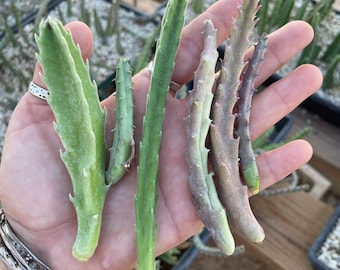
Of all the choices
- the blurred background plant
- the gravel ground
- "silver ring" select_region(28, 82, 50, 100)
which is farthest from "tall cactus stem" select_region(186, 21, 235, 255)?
the gravel ground

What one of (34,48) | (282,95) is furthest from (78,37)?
(34,48)

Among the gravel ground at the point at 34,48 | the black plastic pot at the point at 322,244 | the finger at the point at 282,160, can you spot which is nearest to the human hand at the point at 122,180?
the finger at the point at 282,160

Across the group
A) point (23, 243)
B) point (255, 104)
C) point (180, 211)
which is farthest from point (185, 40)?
point (23, 243)

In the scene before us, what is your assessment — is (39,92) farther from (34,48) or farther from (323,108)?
(323,108)

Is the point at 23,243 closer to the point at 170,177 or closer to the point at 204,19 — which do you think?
the point at 170,177

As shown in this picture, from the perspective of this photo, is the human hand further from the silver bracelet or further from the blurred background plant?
the blurred background plant

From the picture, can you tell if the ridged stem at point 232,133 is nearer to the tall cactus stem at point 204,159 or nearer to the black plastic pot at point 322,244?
the tall cactus stem at point 204,159
